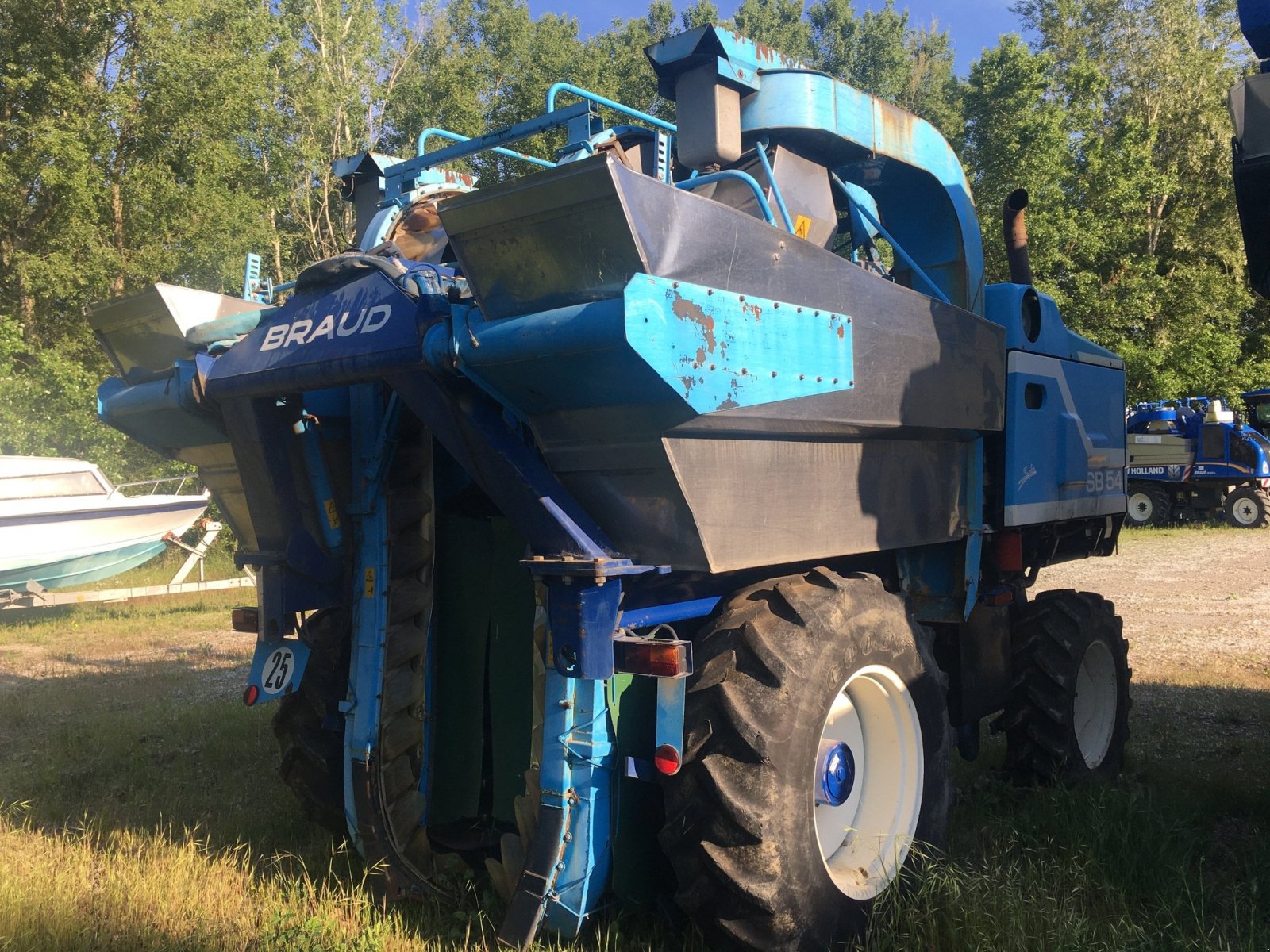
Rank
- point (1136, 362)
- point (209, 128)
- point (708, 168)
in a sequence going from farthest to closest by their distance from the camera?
1. point (1136, 362)
2. point (209, 128)
3. point (708, 168)

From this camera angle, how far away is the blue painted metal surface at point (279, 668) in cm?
351

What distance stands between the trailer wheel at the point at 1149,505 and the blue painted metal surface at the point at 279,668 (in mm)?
21116

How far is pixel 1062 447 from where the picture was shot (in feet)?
15.5

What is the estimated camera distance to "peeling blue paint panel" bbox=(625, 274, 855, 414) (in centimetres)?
235

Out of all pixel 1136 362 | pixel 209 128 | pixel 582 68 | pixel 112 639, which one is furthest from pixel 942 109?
pixel 112 639

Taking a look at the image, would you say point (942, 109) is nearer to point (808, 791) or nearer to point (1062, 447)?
point (1062, 447)

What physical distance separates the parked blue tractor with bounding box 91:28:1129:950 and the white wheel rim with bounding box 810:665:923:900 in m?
0.01

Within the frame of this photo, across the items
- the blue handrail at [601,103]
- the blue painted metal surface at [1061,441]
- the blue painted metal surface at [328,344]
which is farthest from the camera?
the blue painted metal surface at [1061,441]

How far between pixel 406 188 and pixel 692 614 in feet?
7.82

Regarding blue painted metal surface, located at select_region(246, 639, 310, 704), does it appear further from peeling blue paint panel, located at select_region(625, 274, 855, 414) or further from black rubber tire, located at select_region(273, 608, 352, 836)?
peeling blue paint panel, located at select_region(625, 274, 855, 414)

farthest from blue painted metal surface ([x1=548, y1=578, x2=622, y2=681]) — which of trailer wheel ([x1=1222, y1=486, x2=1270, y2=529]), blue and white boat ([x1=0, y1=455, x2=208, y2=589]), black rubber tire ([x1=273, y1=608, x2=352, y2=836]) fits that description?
trailer wheel ([x1=1222, y1=486, x2=1270, y2=529])

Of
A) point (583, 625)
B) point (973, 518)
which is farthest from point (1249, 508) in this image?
point (583, 625)

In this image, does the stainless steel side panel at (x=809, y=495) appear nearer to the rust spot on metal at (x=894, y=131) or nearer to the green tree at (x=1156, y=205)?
the rust spot on metal at (x=894, y=131)

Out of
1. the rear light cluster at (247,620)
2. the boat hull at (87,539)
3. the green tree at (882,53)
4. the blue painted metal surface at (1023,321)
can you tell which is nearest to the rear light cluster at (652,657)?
the rear light cluster at (247,620)
